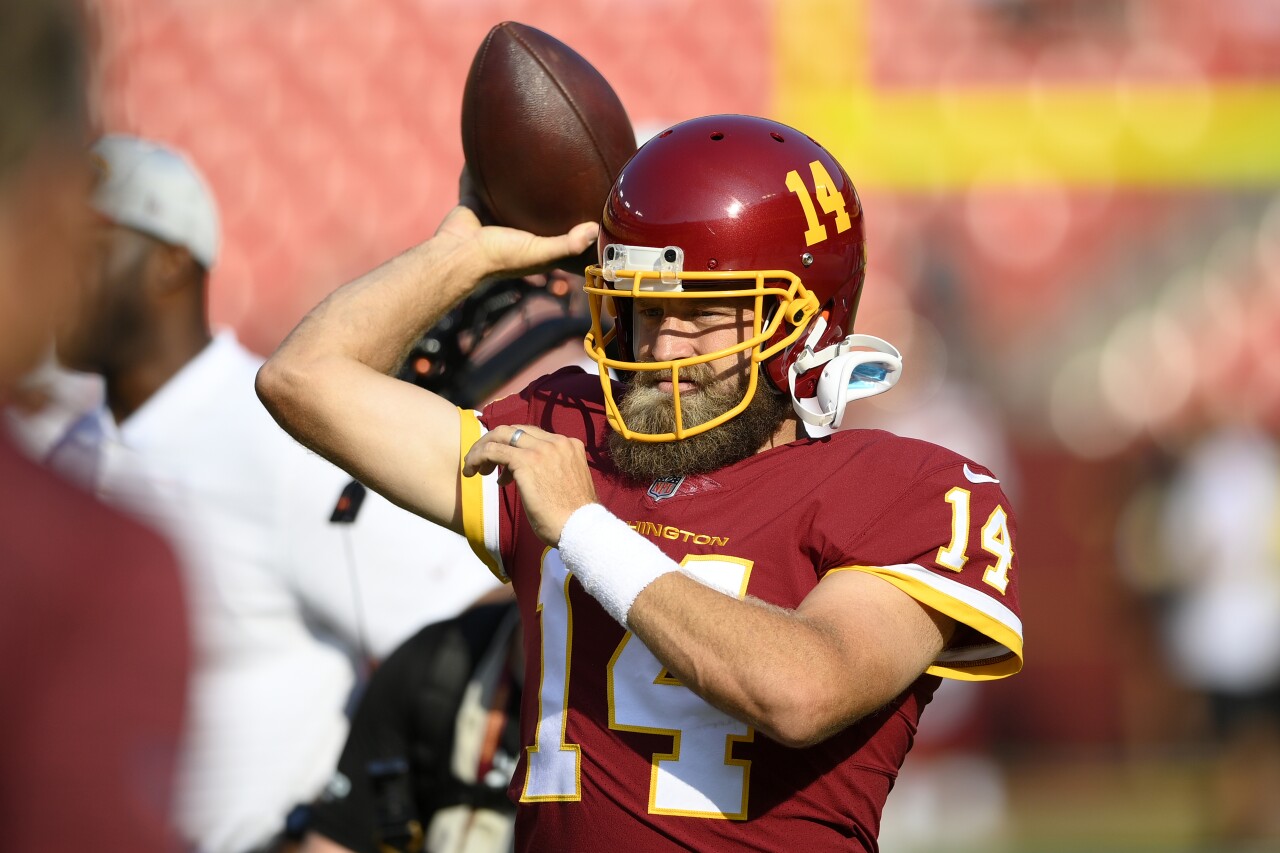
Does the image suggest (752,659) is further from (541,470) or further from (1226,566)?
(1226,566)

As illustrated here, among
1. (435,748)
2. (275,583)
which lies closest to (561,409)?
(435,748)

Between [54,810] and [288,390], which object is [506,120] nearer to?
[288,390]

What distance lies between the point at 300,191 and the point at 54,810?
5.89 m

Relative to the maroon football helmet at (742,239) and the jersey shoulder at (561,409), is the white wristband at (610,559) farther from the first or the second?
the jersey shoulder at (561,409)

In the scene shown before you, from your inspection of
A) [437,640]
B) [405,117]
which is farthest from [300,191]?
[437,640]

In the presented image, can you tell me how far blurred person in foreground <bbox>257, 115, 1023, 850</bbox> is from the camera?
5.95ft

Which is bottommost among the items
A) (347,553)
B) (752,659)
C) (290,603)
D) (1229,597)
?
(1229,597)

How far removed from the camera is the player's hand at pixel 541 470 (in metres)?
1.88

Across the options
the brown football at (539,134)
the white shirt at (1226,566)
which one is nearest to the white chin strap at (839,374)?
the brown football at (539,134)

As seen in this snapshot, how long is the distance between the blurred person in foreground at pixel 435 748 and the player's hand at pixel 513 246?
19.6 inches

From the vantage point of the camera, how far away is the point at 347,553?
3.26 meters

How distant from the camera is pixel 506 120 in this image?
248 cm

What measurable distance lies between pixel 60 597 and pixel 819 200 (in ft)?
4.94

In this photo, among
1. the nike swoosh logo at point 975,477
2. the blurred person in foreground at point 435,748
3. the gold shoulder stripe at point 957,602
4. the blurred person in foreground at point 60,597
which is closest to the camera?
the blurred person in foreground at point 60,597
